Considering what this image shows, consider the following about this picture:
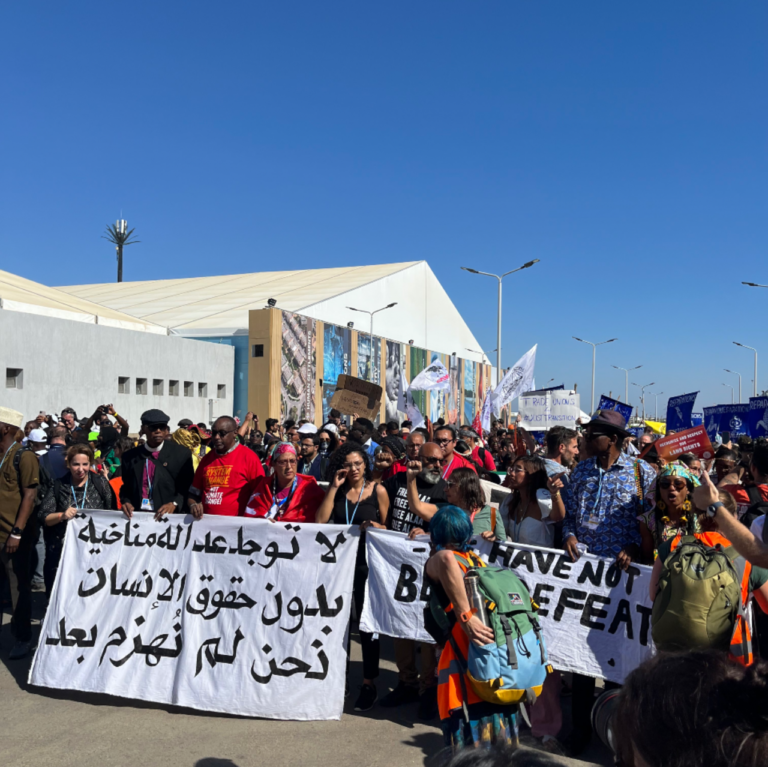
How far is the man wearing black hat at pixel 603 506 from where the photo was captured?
4.73 metres

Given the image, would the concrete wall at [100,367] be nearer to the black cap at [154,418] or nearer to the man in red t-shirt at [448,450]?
the black cap at [154,418]

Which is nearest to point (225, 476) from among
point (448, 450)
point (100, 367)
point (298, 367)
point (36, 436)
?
point (448, 450)

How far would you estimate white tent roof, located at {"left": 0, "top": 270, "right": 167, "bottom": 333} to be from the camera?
27484 millimetres

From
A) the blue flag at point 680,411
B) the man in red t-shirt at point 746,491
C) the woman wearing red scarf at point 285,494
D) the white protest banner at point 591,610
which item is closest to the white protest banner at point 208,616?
the woman wearing red scarf at point 285,494

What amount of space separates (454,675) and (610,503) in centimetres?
194

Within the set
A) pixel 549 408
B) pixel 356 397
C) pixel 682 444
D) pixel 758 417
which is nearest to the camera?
pixel 682 444

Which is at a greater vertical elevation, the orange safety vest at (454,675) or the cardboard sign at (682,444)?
the cardboard sign at (682,444)

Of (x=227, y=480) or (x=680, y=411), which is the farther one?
(x=680, y=411)

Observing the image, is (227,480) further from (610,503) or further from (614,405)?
(614,405)

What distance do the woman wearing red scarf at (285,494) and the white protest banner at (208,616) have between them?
0.22 m

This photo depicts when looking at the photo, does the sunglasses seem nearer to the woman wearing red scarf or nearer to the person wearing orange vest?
the person wearing orange vest

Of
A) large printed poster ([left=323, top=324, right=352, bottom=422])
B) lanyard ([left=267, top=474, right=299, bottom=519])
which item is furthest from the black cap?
large printed poster ([left=323, top=324, right=352, bottom=422])

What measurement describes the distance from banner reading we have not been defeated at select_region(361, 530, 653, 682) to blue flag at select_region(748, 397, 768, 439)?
529 inches

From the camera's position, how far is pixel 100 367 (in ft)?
92.0
